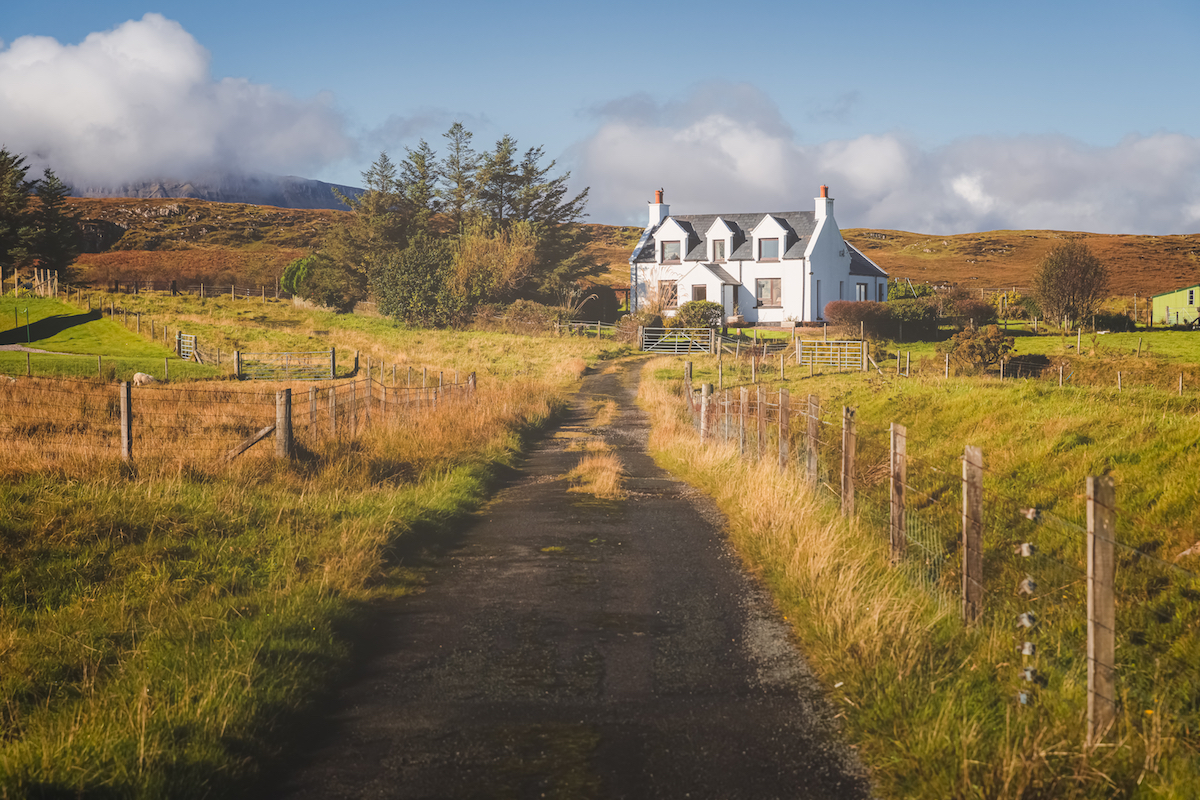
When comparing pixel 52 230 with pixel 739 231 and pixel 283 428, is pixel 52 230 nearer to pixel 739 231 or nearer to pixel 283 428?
pixel 739 231

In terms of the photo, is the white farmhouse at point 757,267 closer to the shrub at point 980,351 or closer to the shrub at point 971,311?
the shrub at point 971,311

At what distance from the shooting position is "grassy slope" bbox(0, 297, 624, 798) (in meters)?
4.99

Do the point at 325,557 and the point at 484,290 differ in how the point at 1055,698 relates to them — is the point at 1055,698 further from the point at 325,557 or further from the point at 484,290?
the point at 484,290

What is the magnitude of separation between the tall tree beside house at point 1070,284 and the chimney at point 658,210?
2513cm

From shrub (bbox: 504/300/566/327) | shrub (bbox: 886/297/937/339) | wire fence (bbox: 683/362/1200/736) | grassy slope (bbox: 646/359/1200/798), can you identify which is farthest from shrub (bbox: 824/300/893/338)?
wire fence (bbox: 683/362/1200/736)

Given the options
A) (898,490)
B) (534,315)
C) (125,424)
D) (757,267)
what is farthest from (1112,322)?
(125,424)

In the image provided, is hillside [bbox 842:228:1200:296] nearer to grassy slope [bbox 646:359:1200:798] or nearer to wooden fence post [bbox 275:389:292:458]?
grassy slope [bbox 646:359:1200:798]

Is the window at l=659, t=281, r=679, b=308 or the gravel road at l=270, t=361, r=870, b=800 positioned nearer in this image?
the gravel road at l=270, t=361, r=870, b=800

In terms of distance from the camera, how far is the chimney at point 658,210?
2506 inches

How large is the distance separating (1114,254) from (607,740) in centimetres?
11455

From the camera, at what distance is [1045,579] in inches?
482

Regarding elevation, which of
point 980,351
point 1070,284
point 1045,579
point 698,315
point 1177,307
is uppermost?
point 1070,284

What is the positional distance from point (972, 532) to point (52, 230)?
3200 inches

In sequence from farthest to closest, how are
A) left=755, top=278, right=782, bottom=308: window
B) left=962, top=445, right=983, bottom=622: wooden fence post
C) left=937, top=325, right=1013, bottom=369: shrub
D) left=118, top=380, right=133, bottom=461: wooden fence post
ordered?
left=755, top=278, right=782, bottom=308: window < left=937, top=325, right=1013, bottom=369: shrub < left=118, top=380, right=133, bottom=461: wooden fence post < left=962, top=445, right=983, bottom=622: wooden fence post
